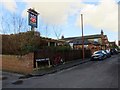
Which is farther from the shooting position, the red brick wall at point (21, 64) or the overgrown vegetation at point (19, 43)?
the overgrown vegetation at point (19, 43)

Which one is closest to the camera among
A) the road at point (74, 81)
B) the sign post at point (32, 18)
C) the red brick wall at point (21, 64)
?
the road at point (74, 81)

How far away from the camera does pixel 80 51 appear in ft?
129

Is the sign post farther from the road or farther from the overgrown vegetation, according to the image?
the road

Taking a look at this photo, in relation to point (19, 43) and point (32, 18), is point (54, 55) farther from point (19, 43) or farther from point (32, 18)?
point (32, 18)

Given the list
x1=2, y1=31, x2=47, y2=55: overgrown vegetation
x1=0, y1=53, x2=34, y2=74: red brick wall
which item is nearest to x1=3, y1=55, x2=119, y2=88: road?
x1=0, y1=53, x2=34, y2=74: red brick wall

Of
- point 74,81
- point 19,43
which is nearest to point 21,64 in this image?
point 19,43

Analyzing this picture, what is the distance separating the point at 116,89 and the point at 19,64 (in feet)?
39.6

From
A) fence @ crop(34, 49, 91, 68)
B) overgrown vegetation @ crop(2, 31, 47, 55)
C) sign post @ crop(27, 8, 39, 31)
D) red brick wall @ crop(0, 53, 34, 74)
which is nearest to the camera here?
red brick wall @ crop(0, 53, 34, 74)

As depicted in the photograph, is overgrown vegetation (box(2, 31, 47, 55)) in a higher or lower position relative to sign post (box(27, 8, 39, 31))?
lower

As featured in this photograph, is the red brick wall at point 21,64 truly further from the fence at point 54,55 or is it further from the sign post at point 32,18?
the sign post at point 32,18

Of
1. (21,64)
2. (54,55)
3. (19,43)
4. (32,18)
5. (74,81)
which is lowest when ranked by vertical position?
(74,81)

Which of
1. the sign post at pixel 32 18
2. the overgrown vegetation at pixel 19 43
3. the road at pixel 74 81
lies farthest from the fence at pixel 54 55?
the road at pixel 74 81

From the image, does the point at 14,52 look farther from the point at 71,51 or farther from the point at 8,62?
the point at 71,51

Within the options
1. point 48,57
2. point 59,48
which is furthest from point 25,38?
point 59,48
